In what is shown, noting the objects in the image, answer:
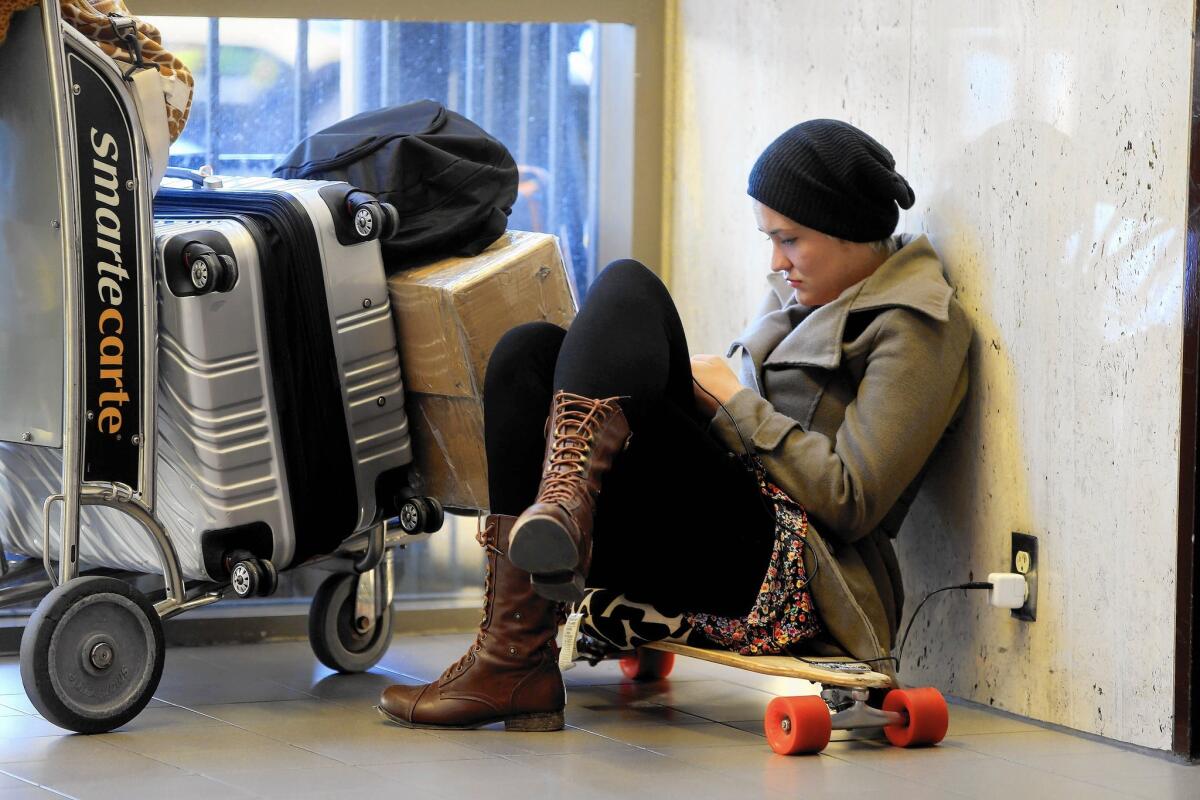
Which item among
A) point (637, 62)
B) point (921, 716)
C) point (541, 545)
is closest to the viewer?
point (541, 545)

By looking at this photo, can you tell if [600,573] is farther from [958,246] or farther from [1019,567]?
[958,246]

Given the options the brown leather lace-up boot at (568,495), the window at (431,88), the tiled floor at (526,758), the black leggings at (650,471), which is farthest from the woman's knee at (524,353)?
the window at (431,88)

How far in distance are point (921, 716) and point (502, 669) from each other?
0.54 m

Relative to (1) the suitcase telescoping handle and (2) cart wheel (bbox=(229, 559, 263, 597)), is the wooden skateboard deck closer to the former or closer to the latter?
(2) cart wheel (bbox=(229, 559, 263, 597))

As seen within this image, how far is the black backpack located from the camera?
2.33 meters

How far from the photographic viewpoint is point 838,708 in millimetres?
2006

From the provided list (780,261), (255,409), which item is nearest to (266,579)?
(255,409)

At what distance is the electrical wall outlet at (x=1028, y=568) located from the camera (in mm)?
2148

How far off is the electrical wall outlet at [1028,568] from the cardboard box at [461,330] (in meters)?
0.75

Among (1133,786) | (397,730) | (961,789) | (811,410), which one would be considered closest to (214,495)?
(397,730)

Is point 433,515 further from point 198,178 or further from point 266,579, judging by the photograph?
point 198,178

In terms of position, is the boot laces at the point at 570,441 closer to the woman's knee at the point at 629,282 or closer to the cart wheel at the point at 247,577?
the woman's knee at the point at 629,282

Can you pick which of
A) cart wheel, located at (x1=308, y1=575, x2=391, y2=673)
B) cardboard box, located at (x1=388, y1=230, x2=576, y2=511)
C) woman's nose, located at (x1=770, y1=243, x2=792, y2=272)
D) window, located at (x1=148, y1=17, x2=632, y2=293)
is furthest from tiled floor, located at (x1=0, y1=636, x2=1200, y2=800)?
window, located at (x1=148, y1=17, x2=632, y2=293)

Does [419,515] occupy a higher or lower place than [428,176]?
lower
